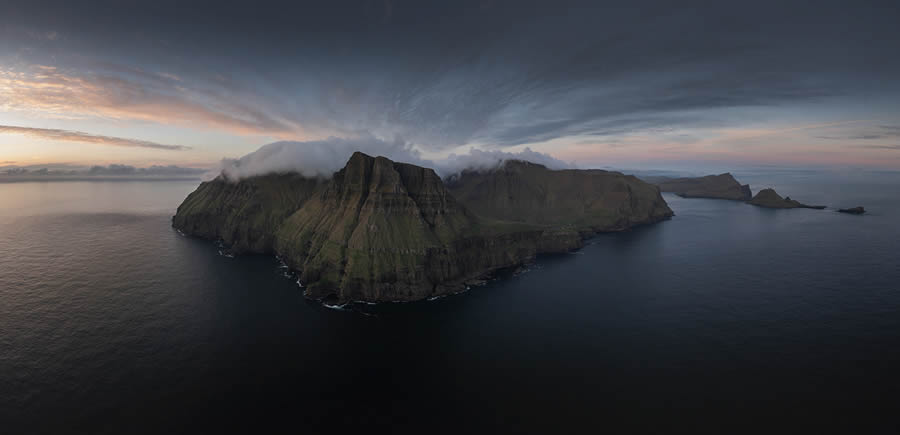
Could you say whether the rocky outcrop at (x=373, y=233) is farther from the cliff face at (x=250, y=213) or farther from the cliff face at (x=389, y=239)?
the cliff face at (x=250, y=213)

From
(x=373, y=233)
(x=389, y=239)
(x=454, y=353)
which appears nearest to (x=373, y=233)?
(x=373, y=233)

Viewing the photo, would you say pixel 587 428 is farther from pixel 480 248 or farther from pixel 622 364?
pixel 480 248

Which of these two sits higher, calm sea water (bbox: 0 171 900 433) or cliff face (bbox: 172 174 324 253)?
cliff face (bbox: 172 174 324 253)

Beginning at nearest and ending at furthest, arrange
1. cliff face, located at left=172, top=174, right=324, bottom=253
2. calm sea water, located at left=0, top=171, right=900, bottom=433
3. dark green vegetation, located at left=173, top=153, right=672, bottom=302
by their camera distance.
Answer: calm sea water, located at left=0, top=171, right=900, bottom=433, dark green vegetation, located at left=173, top=153, right=672, bottom=302, cliff face, located at left=172, top=174, right=324, bottom=253

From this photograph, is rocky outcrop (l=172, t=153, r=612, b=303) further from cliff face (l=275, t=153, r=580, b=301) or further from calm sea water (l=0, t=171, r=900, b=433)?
calm sea water (l=0, t=171, r=900, b=433)

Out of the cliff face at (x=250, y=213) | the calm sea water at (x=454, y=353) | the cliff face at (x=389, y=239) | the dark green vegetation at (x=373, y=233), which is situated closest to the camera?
the calm sea water at (x=454, y=353)

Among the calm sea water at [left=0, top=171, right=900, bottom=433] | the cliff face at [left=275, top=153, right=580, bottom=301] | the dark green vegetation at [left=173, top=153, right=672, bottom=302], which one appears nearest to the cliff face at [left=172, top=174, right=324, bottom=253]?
the dark green vegetation at [left=173, top=153, right=672, bottom=302]

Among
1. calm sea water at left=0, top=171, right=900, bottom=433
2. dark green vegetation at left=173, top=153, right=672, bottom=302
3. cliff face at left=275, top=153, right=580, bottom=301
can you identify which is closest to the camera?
calm sea water at left=0, top=171, right=900, bottom=433

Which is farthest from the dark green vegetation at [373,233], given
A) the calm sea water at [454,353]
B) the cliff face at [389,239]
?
the calm sea water at [454,353]
